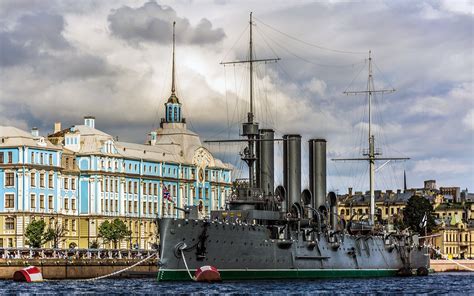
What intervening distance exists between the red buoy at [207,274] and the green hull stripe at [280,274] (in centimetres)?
81

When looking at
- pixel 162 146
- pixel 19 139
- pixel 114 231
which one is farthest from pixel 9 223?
pixel 162 146

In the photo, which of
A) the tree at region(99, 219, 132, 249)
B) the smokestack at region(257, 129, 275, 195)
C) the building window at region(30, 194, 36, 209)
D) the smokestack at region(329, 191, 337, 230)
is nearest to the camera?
the smokestack at region(257, 129, 275, 195)

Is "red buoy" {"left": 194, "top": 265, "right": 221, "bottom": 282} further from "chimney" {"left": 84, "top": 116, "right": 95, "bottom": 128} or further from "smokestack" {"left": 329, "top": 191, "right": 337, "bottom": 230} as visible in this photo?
"chimney" {"left": 84, "top": 116, "right": 95, "bottom": 128}

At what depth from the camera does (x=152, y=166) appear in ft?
468

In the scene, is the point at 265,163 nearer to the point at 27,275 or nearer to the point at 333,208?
the point at 333,208

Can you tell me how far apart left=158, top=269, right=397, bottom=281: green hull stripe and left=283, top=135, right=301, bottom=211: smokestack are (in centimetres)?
599

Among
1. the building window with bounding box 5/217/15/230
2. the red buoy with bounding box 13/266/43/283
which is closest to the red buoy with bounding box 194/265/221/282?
the red buoy with bounding box 13/266/43/283

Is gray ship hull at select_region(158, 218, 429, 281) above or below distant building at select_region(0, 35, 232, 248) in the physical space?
below

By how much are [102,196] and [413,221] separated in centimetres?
4498

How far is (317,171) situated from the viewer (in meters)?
101

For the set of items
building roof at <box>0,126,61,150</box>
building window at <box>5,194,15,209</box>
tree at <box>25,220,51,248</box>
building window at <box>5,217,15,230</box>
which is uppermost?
building roof at <box>0,126,61,150</box>

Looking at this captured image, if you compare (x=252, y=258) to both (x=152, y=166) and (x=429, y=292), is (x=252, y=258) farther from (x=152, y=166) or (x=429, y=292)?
(x=152, y=166)

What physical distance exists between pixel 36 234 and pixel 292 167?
99.2ft

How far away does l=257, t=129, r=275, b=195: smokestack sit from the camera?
92450 mm
